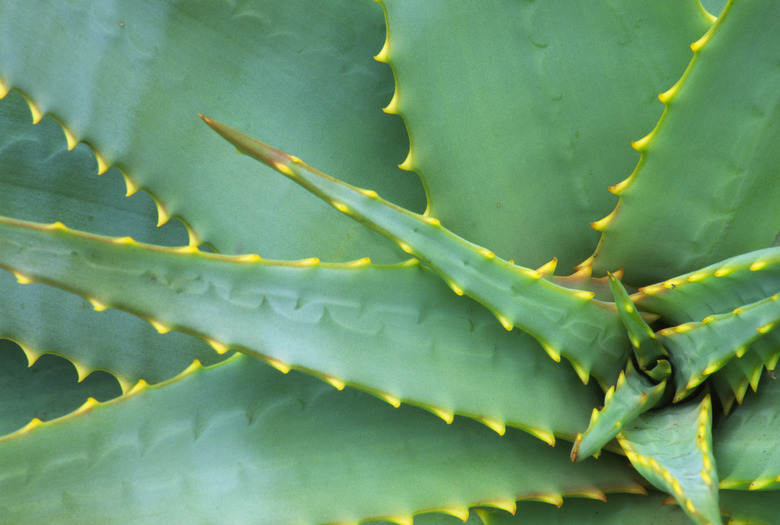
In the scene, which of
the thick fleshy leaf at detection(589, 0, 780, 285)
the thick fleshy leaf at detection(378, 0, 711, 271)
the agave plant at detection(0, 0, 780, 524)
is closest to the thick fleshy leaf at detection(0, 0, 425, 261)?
the agave plant at detection(0, 0, 780, 524)

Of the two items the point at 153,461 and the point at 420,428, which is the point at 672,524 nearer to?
the point at 420,428

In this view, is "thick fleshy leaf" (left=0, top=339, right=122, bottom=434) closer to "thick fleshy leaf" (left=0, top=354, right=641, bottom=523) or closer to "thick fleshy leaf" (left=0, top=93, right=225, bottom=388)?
"thick fleshy leaf" (left=0, top=93, right=225, bottom=388)

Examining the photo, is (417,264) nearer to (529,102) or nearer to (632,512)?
(529,102)

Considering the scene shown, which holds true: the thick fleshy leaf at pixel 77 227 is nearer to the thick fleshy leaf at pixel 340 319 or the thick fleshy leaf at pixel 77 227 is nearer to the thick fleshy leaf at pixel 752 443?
the thick fleshy leaf at pixel 340 319

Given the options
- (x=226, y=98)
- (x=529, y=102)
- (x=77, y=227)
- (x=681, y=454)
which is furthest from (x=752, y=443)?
(x=77, y=227)

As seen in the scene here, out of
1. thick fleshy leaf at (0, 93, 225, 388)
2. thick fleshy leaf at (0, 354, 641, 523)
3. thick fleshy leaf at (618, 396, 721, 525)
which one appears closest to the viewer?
thick fleshy leaf at (618, 396, 721, 525)

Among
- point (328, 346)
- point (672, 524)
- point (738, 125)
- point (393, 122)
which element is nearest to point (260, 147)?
point (328, 346)

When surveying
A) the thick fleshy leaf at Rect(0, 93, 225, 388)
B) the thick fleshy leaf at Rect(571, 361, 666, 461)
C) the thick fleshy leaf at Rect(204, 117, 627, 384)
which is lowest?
the thick fleshy leaf at Rect(0, 93, 225, 388)

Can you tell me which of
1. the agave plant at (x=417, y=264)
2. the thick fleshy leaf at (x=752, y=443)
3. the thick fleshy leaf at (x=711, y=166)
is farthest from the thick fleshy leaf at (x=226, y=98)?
the thick fleshy leaf at (x=752, y=443)
